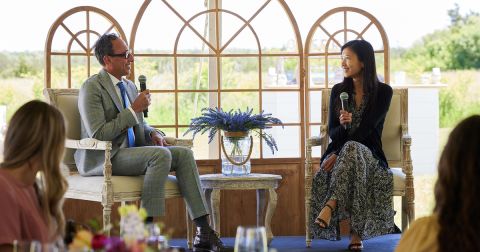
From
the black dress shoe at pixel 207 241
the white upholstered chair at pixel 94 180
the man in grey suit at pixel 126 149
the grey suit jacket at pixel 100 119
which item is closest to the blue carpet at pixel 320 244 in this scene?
the black dress shoe at pixel 207 241

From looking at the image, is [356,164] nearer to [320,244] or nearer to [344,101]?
[344,101]

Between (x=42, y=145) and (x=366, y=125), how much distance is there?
3171mm

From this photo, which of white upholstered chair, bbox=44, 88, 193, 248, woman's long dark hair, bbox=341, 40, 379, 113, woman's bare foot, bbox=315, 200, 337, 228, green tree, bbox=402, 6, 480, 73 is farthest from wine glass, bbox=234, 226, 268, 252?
green tree, bbox=402, 6, 480, 73

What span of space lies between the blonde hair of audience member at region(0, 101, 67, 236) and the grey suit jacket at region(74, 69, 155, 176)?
246 cm

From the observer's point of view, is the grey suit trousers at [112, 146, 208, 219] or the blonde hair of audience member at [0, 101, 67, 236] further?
the grey suit trousers at [112, 146, 208, 219]

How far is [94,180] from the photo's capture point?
4949mm

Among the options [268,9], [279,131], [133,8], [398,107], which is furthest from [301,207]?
[133,8]

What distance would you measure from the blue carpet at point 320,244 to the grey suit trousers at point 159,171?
622 mm

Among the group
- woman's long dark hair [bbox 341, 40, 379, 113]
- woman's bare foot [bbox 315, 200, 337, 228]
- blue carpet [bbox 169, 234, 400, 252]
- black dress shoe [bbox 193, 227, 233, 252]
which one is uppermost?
woman's long dark hair [bbox 341, 40, 379, 113]

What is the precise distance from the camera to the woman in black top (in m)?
5.23

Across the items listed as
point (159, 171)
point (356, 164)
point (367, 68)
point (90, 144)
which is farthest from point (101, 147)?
point (367, 68)

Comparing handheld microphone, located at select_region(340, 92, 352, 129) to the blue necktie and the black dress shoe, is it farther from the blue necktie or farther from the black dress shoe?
the blue necktie

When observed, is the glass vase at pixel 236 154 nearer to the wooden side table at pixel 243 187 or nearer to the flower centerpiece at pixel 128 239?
the wooden side table at pixel 243 187

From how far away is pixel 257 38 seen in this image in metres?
6.11
